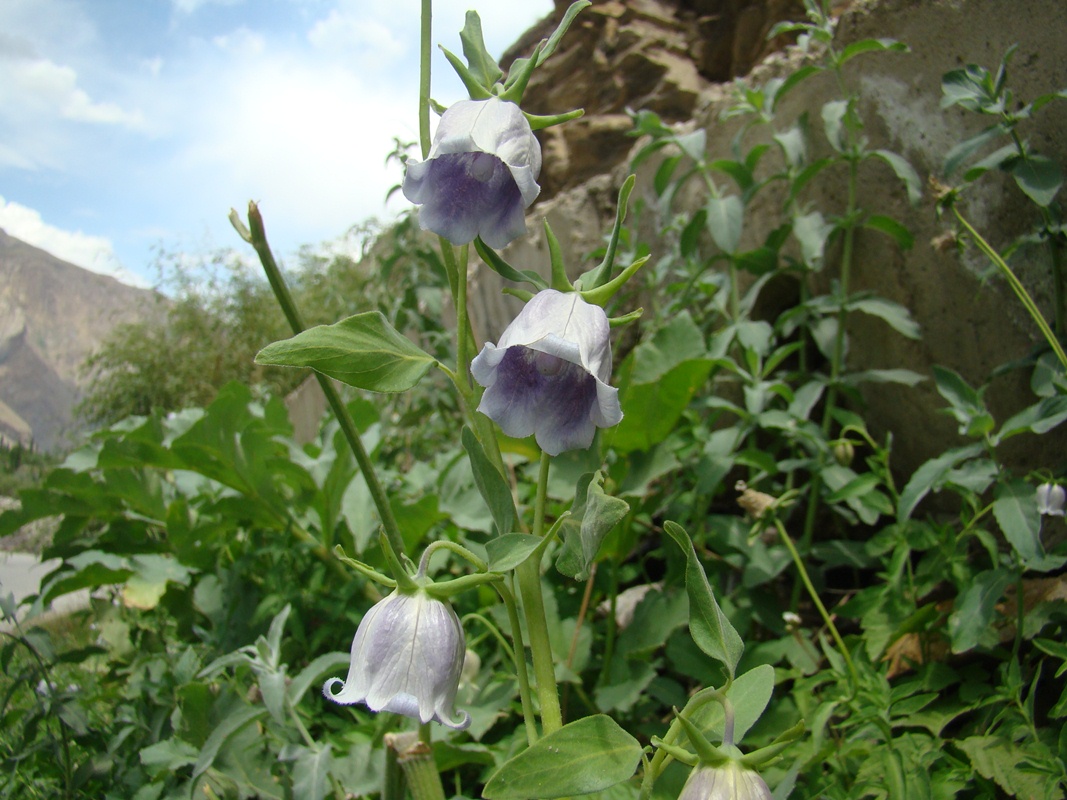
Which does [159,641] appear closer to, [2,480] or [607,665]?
[607,665]

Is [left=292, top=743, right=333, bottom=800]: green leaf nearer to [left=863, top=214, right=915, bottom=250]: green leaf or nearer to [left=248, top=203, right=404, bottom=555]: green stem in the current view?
[left=248, top=203, right=404, bottom=555]: green stem

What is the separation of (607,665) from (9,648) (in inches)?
37.9

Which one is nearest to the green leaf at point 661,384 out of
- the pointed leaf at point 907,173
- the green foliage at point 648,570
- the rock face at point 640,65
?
the green foliage at point 648,570

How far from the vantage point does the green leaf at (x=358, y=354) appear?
569 millimetres

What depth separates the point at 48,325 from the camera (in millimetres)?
12000

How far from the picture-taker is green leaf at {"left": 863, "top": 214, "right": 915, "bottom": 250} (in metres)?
1.48

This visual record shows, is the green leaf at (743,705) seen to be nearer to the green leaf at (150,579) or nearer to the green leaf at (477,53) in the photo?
the green leaf at (477,53)

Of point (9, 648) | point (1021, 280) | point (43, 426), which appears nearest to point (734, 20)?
point (1021, 280)

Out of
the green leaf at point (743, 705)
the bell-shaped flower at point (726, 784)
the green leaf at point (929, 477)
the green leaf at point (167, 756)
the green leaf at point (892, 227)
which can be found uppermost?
the green leaf at point (892, 227)

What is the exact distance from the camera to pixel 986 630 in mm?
1062

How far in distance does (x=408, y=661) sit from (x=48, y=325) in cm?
1388

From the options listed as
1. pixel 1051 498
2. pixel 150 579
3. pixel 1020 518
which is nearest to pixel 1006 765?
pixel 1020 518

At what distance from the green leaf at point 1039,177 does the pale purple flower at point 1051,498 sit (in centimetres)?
44

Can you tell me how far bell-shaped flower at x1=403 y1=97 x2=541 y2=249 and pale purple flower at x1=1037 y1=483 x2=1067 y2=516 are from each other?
0.97 metres
